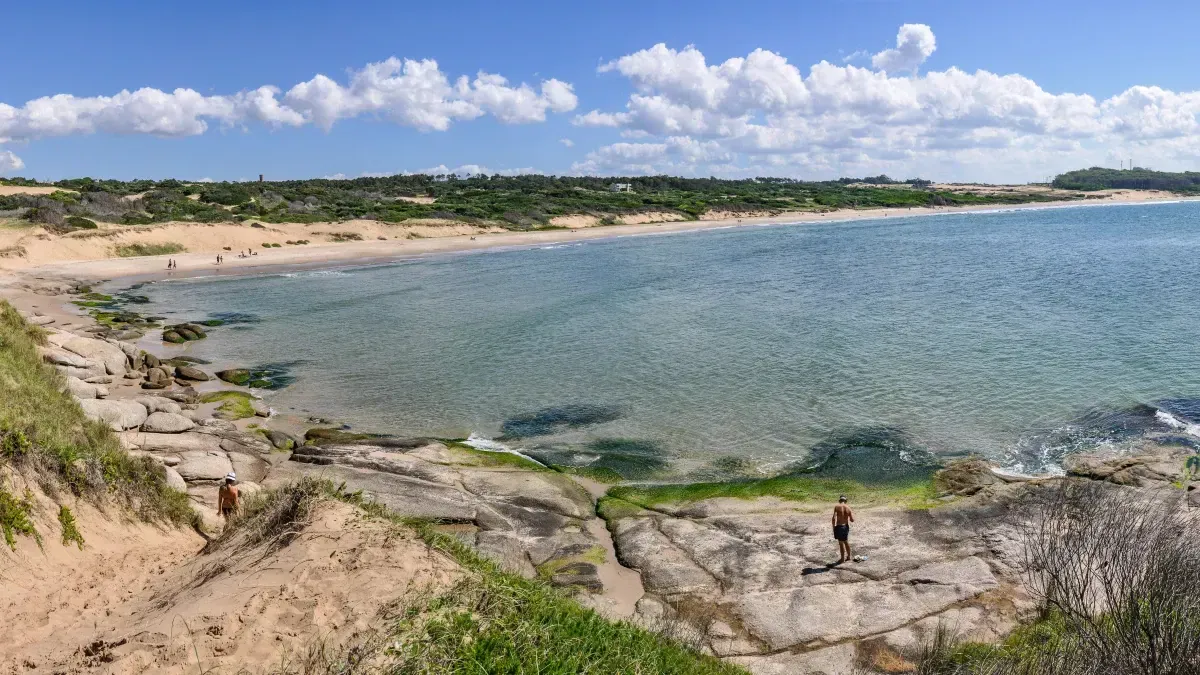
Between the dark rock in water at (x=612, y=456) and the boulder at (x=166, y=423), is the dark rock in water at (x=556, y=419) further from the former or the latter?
the boulder at (x=166, y=423)

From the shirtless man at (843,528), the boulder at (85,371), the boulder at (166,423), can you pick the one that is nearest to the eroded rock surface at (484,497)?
the boulder at (166,423)

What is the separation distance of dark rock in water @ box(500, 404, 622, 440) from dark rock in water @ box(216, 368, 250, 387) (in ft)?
39.8

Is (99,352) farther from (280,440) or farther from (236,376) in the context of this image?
(280,440)

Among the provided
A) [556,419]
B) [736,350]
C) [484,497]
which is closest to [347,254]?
[736,350]

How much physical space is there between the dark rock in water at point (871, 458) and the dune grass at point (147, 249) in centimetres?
6987

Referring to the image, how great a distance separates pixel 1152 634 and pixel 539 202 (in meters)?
119

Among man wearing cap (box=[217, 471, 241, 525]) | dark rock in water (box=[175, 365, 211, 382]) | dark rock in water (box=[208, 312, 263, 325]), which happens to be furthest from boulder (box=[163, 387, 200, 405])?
dark rock in water (box=[208, 312, 263, 325])

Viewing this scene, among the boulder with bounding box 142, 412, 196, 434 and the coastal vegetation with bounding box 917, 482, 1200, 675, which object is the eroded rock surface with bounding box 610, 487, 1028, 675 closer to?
the coastal vegetation with bounding box 917, 482, 1200, 675

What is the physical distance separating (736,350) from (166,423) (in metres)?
23.0

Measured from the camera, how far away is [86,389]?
76.9 ft

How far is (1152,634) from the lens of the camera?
7793 mm

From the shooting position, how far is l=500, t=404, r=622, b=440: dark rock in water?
984 inches

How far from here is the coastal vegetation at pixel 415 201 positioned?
84.6 meters

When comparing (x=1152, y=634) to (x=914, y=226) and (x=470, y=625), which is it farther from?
(x=914, y=226)
